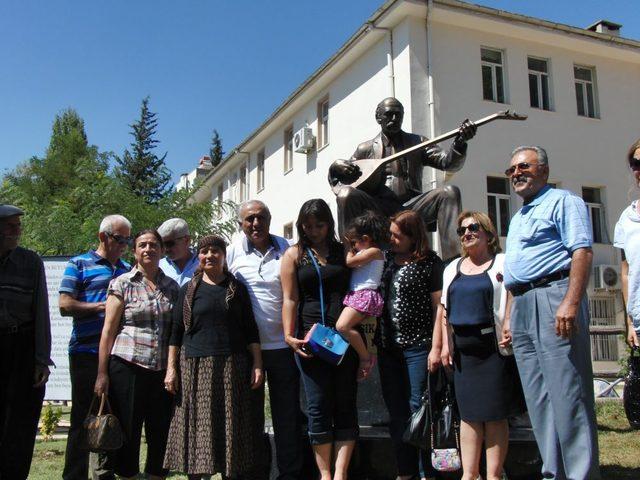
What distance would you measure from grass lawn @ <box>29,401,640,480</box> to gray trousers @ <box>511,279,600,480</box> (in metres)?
1.91

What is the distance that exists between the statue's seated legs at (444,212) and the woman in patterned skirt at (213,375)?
1.81 m

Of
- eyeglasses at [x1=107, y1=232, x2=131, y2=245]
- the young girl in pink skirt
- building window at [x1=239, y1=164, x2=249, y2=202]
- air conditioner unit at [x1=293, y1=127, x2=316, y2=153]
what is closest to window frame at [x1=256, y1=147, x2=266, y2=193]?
building window at [x1=239, y1=164, x2=249, y2=202]

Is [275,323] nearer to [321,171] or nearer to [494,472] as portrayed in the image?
[494,472]

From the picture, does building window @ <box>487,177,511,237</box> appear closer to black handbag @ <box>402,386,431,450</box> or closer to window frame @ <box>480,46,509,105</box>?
window frame @ <box>480,46,509,105</box>

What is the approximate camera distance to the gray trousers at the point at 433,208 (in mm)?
5258

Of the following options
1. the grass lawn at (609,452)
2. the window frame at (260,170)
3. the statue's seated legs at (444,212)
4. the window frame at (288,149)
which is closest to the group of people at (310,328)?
the statue's seated legs at (444,212)

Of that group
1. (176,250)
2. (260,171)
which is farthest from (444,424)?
(260,171)

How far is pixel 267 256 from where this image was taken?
14.8 ft

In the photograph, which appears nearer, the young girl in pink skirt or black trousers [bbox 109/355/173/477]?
the young girl in pink skirt

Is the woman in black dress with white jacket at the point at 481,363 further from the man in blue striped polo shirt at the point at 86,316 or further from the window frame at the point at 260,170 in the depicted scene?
the window frame at the point at 260,170

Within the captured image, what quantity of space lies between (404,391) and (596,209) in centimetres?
1477

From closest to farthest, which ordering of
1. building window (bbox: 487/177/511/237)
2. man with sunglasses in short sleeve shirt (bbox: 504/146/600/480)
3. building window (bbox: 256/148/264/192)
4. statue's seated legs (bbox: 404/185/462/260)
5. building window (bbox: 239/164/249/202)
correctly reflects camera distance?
man with sunglasses in short sleeve shirt (bbox: 504/146/600/480)
statue's seated legs (bbox: 404/185/462/260)
building window (bbox: 487/177/511/237)
building window (bbox: 256/148/264/192)
building window (bbox: 239/164/249/202)

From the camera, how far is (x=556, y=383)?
11.5 feet

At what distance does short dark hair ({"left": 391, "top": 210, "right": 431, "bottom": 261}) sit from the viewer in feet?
13.9
